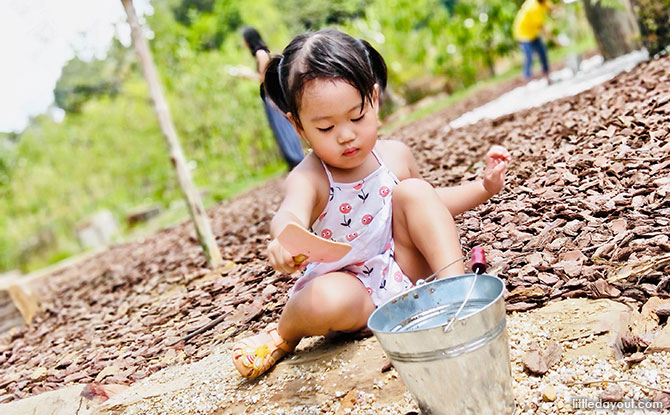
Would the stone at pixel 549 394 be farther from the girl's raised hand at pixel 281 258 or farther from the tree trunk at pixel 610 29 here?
the tree trunk at pixel 610 29

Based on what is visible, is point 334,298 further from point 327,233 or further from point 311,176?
point 311,176

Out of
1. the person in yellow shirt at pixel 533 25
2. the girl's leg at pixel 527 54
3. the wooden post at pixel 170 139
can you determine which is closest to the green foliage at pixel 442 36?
the girl's leg at pixel 527 54

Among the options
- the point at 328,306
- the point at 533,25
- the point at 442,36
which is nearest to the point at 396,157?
the point at 328,306

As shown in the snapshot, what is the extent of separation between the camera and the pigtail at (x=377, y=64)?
2.20m

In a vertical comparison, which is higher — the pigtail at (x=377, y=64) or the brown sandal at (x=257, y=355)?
the pigtail at (x=377, y=64)

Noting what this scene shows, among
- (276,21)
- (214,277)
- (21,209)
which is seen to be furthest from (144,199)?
(214,277)

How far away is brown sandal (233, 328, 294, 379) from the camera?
6.74 ft

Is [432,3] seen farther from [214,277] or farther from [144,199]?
[214,277]

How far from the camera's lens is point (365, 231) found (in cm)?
216

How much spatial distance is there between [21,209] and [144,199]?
2.83 meters

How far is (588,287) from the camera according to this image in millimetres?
1979

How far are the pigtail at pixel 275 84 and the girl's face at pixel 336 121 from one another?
0.19 meters

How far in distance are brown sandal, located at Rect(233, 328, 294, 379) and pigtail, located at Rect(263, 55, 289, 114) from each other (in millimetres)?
800

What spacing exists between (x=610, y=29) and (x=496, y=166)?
19.4 ft
